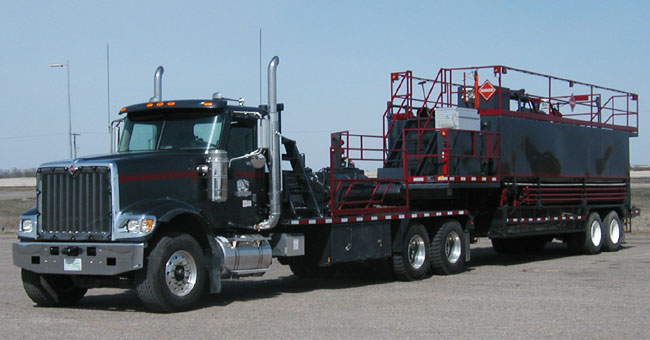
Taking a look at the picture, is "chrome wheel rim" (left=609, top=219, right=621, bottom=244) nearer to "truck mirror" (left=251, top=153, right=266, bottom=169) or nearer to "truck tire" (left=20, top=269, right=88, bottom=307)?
"truck mirror" (left=251, top=153, right=266, bottom=169)

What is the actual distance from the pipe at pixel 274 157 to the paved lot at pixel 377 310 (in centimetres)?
129

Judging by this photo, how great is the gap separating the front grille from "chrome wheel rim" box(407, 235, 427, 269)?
6877 mm

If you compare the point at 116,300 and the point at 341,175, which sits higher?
the point at 341,175

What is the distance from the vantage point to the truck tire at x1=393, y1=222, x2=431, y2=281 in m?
16.4

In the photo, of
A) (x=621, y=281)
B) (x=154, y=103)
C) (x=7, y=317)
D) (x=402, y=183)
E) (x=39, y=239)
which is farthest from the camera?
(x=402, y=183)

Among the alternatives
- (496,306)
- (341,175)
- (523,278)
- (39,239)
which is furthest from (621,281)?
(39,239)

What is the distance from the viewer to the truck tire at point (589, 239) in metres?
22.3

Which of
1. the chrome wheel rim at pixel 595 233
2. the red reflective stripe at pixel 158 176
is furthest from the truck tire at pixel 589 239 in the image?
the red reflective stripe at pixel 158 176

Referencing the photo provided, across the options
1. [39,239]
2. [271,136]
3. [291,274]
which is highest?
[271,136]

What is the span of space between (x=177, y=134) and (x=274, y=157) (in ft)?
5.21

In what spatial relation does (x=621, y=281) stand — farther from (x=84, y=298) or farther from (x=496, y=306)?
(x=84, y=298)

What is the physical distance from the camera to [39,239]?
484 inches

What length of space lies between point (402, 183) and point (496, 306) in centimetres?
518

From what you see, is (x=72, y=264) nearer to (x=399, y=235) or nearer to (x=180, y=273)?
(x=180, y=273)
